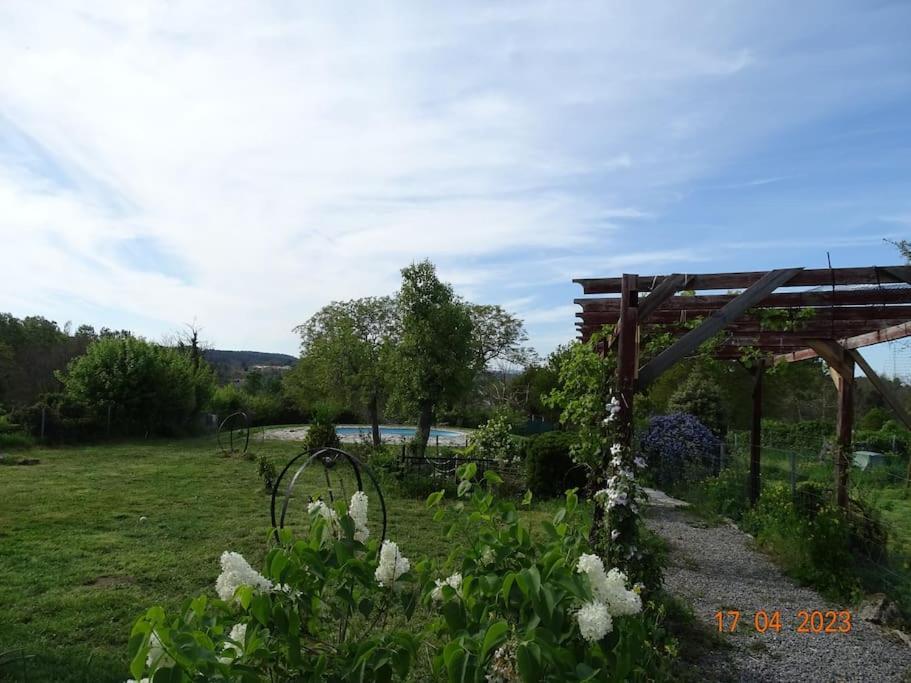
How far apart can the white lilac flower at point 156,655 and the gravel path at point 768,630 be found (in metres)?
3.16

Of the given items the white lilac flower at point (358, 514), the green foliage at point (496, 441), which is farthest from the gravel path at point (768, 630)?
the green foliage at point (496, 441)

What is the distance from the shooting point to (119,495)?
8344mm

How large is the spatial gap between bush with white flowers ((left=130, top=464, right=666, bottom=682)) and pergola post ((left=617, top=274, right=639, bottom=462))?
2.42 metres

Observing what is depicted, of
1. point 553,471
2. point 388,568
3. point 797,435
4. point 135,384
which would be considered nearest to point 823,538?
point 553,471

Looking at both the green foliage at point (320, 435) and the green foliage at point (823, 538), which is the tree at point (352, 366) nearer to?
the green foliage at point (320, 435)

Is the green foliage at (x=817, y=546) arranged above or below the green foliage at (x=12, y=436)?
below

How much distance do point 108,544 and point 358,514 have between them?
5.29 metres

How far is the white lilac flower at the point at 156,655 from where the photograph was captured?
119cm

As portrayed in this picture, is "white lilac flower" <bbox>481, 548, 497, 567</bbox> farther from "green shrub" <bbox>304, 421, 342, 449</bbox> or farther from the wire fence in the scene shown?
"green shrub" <bbox>304, 421, 342, 449</bbox>

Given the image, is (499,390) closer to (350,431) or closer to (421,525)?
(350,431)

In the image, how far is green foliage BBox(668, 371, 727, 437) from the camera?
45.4 ft

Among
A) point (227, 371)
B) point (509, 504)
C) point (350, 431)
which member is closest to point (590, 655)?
point (509, 504)

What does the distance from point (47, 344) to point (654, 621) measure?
27.5 metres

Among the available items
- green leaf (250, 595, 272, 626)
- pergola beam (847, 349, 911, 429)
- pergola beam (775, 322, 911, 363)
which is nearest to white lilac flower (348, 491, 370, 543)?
green leaf (250, 595, 272, 626)
